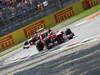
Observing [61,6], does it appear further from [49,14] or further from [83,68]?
[83,68]

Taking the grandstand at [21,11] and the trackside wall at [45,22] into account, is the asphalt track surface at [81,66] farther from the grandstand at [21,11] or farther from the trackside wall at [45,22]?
the grandstand at [21,11]

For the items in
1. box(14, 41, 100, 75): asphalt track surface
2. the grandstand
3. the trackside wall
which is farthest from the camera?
the grandstand

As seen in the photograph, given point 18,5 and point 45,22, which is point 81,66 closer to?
point 45,22

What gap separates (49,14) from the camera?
22984mm

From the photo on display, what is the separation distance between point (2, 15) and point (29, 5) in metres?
2.40

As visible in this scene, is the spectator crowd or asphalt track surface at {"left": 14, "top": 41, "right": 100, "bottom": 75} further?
the spectator crowd

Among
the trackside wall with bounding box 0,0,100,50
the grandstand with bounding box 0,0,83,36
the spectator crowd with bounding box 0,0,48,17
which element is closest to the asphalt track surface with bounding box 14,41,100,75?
the trackside wall with bounding box 0,0,100,50

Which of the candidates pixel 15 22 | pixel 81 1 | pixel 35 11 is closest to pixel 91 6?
pixel 81 1

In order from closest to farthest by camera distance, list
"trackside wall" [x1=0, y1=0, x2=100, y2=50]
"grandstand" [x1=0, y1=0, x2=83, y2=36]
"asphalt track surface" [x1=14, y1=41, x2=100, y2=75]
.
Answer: "asphalt track surface" [x1=14, y1=41, x2=100, y2=75]
"trackside wall" [x1=0, y1=0, x2=100, y2=50]
"grandstand" [x1=0, y1=0, x2=83, y2=36]

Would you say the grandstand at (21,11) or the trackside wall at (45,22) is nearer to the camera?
the trackside wall at (45,22)

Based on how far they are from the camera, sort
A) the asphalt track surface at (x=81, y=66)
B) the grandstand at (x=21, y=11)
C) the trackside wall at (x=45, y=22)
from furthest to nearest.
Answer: the grandstand at (x=21, y=11), the trackside wall at (x=45, y=22), the asphalt track surface at (x=81, y=66)

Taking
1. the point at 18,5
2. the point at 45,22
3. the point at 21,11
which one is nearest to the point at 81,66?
the point at 45,22

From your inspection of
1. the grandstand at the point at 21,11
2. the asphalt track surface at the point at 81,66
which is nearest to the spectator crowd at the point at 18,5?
the grandstand at the point at 21,11

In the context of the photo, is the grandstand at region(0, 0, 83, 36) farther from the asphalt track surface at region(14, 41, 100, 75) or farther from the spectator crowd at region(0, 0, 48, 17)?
the asphalt track surface at region(14, 41, 100, 75)
